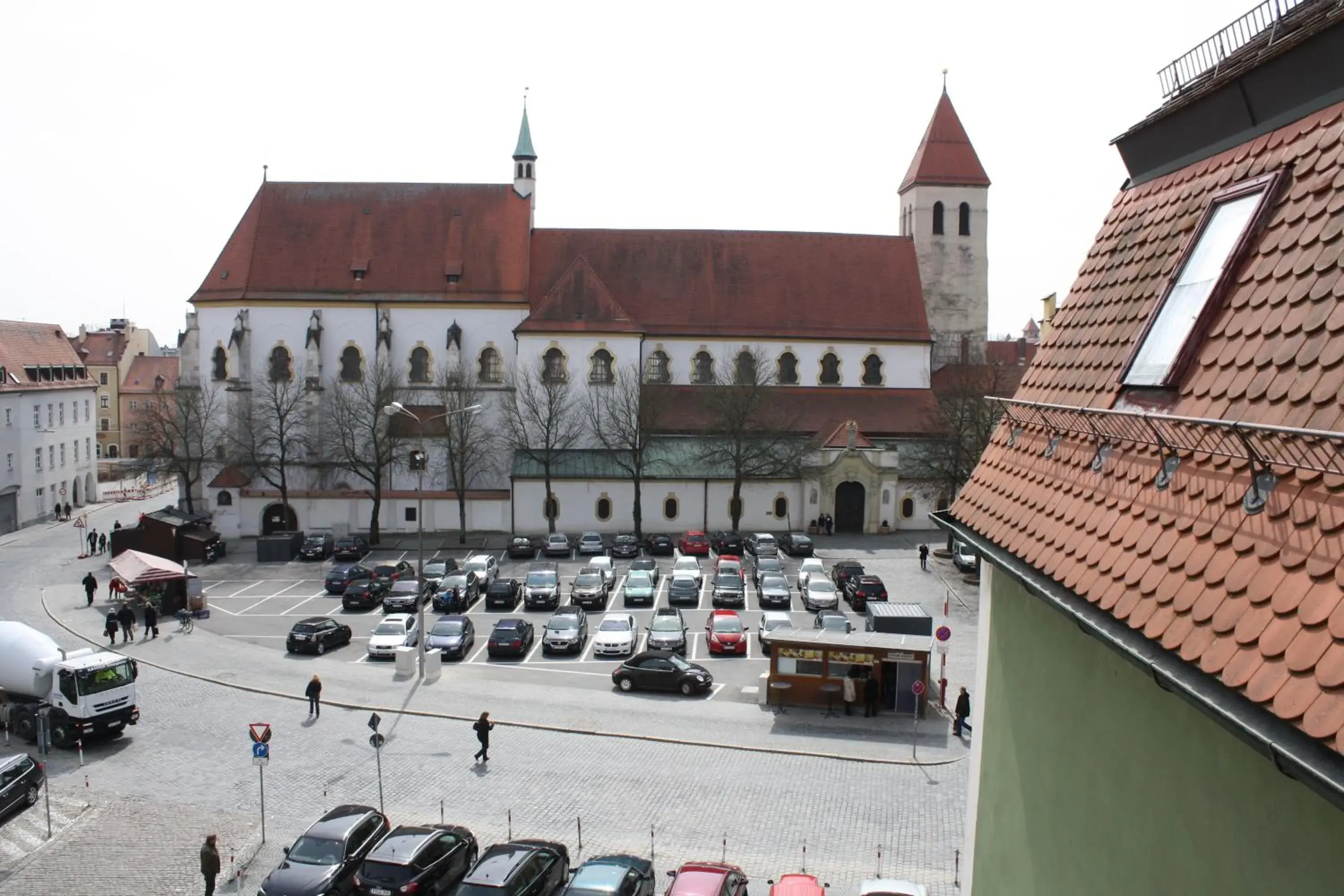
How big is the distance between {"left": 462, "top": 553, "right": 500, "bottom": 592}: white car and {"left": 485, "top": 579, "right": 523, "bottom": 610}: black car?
1.97 ft

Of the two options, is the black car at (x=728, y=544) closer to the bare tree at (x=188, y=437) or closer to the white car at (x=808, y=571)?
the white car at (x=808, y=571)

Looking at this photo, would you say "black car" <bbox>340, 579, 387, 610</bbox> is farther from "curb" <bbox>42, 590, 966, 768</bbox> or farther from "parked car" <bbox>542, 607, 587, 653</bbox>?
"curb" <bbox>42, 590, 966, 768</bbox>

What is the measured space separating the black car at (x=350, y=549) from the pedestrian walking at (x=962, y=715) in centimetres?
3105

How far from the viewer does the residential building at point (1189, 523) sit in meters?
3.84

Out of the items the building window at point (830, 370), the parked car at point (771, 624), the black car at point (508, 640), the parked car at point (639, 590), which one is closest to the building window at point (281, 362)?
the parked car at point (639, 590)

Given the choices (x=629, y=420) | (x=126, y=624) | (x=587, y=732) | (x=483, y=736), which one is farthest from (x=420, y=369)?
(x=483, y=736)

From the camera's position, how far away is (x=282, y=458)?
5316 centimetres

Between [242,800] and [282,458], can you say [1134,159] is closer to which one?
[242,800]

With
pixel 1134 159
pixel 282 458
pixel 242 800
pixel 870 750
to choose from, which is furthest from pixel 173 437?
pixel 1134 159

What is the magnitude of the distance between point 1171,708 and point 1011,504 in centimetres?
247

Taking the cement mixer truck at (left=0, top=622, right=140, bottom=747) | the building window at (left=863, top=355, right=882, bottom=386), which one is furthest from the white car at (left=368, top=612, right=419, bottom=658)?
the building window at (left=863, top=355, right=882, bottom=386)

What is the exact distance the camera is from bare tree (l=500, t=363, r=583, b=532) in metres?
54.8

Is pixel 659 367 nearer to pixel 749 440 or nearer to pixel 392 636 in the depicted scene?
pixel 749 440

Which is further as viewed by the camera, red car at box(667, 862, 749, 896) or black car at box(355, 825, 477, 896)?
black car at box(355, 825, 477, 896)
